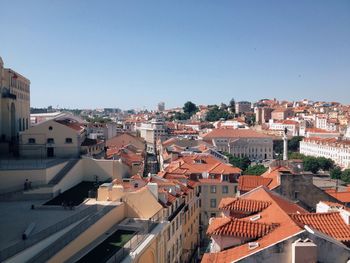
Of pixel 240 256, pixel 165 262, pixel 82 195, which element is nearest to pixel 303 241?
pixel 240 256

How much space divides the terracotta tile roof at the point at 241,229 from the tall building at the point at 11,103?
92.0 feet

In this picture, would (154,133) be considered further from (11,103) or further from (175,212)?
(175,212)

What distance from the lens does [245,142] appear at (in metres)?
120

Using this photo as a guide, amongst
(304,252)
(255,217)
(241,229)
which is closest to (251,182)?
(255,217)

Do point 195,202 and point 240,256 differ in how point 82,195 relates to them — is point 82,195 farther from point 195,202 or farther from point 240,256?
point 240,256

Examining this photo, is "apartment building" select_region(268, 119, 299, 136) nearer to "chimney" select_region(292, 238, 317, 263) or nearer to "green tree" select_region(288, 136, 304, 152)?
"green tree" select_region(288, 136, 304, 152)

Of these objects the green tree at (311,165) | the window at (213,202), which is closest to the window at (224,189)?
the window at (213,202)

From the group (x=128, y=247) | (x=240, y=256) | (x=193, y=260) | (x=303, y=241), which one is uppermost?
(x=303, y=241)

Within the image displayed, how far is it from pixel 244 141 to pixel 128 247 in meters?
103

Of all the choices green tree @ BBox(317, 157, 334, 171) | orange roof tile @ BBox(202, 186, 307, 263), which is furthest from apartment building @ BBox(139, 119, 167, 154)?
orange roof tile @ BBox(202, 186, 307, 263)

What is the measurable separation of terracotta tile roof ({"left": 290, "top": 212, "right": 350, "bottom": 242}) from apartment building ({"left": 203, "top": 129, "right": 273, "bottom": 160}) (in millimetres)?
102089

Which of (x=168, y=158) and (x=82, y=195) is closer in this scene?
(x=82, y=195)

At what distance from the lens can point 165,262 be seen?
77.1 ft

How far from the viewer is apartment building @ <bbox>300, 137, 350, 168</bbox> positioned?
339 feet
